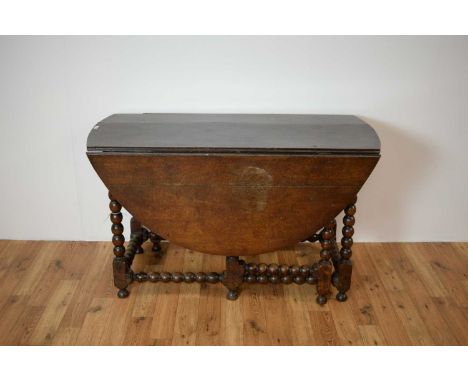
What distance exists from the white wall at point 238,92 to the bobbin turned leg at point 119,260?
17.5 inches

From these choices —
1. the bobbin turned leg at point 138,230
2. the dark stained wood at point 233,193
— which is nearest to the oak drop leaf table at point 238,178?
the dark stained wood at point 233,193

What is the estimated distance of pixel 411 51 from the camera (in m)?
2.39

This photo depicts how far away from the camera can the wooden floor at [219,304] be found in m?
2.14

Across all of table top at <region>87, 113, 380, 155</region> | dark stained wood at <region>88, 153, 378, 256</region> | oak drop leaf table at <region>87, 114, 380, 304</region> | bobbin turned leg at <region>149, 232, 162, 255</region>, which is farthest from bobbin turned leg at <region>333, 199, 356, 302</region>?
bobbin turned leg at <region>149, 232, 162, 255</region>

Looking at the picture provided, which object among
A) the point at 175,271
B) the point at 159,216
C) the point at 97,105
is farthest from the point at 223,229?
the point at 97,105

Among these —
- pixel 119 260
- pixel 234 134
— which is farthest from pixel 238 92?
pixel 119 260

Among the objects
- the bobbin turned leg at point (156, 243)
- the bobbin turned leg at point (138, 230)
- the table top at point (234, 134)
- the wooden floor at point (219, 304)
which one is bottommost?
the wooden floor at point (219, 304)

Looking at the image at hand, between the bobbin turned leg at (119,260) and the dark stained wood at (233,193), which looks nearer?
the dark stained wood at (233,193)

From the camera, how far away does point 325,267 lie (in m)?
2.29

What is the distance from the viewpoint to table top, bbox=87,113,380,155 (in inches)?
79.6

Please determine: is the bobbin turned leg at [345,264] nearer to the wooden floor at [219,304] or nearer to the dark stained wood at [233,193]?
the wooden floor at [219,304]

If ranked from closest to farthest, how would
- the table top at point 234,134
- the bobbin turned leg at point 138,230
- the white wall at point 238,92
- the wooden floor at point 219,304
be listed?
1. the table top at point 234,134
2. the wooden floor at point 219,304
3. the white wall at point 238,92
4. the bobbin turned leg at point 138,230

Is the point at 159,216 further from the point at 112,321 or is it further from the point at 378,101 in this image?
the point at 378,101

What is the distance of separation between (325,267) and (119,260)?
95 cm
